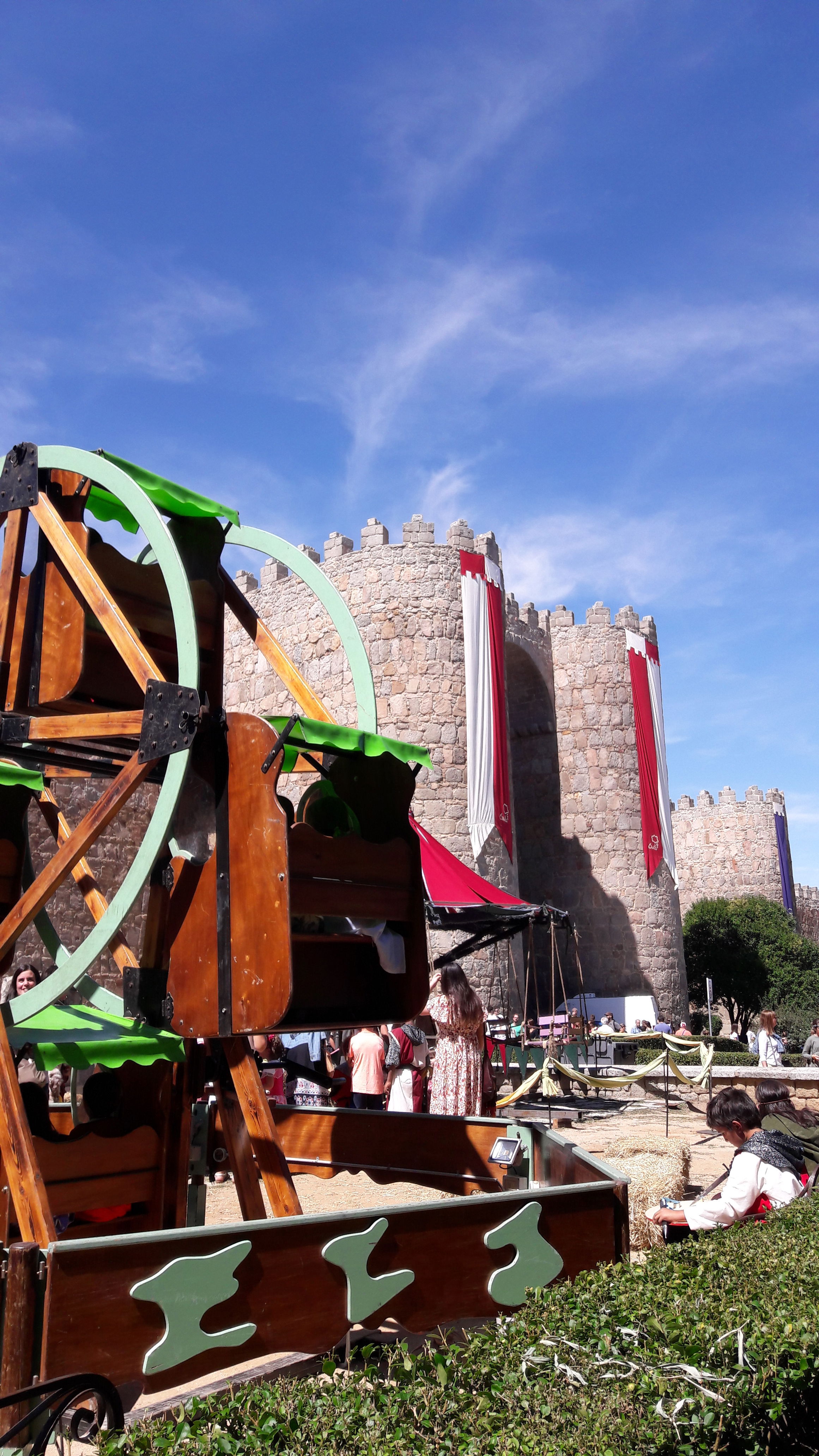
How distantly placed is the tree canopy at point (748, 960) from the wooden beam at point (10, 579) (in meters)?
33.2

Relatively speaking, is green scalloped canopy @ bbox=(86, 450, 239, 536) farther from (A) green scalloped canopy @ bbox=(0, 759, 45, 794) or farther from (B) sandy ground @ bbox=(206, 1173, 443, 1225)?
(B) sandy ground @ bbox=(206, 1173, 443, 1225)

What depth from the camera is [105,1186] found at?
332 centimetres

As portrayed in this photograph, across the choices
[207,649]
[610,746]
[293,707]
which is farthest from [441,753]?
[207,649]

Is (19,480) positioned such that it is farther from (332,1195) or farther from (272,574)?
(272,574)

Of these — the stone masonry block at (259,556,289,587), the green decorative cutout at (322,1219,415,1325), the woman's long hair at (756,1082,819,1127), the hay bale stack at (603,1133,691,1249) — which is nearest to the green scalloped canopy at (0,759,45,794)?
the green decorative cutout at (322,1219,415,1325)

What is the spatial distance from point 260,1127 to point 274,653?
1.79m

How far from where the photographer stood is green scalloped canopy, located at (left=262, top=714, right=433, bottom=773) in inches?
123

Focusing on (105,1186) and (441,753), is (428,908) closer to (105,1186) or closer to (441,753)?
(105,1186)

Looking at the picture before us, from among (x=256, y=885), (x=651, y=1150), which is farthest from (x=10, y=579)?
(x=651, y=1150)

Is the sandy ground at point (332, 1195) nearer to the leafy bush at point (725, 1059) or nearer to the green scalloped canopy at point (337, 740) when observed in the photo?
the green scalloped canopy at point (337, 740)

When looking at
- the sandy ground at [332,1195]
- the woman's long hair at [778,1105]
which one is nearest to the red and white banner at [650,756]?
the sandy ground at [332,1195]

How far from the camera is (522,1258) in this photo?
2.81m

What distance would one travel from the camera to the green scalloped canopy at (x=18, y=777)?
3311 mm

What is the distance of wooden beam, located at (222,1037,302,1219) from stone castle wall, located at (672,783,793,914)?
1496 inches
